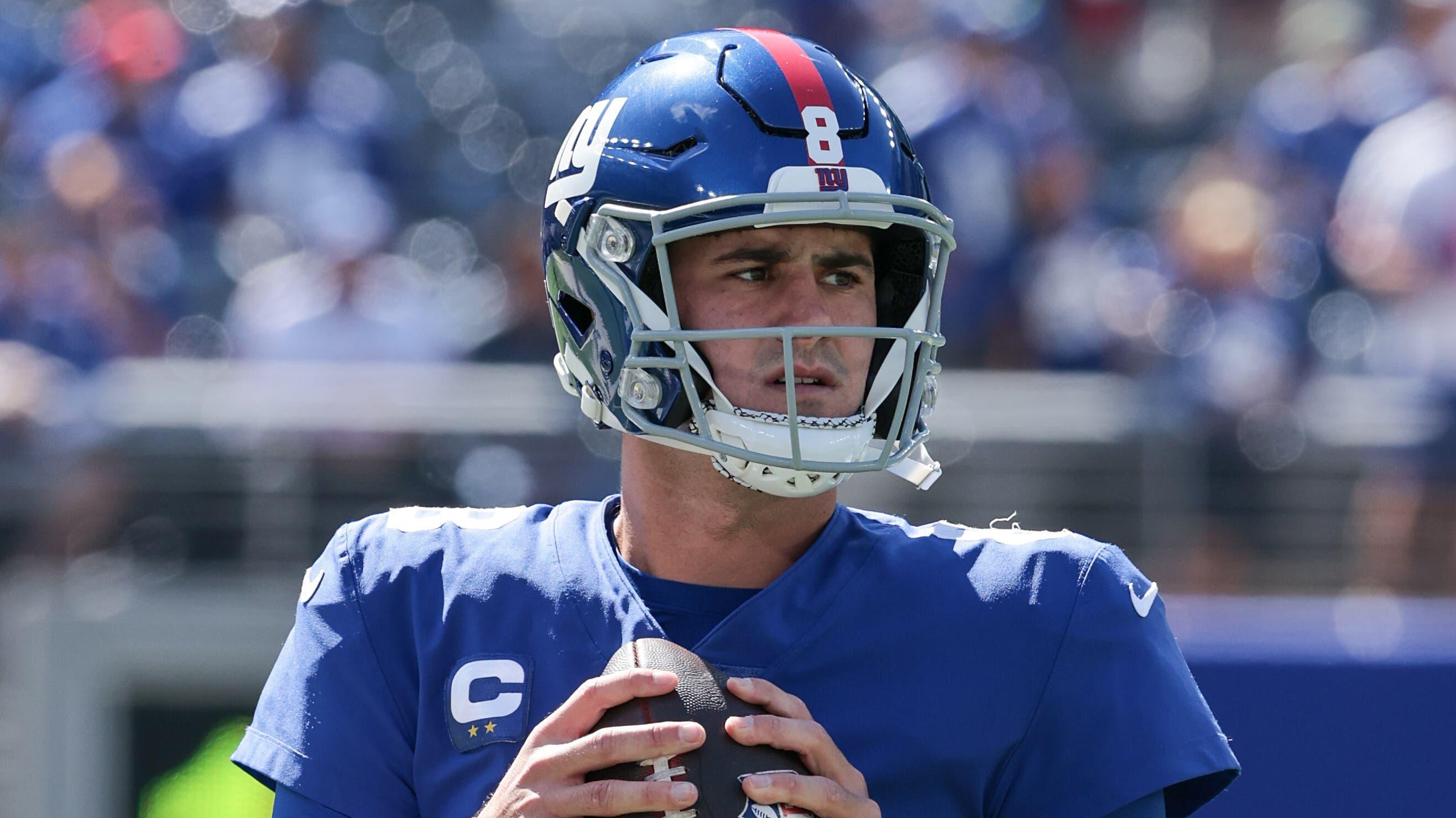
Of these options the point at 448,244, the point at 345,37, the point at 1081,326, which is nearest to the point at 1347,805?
the point at 1081,326

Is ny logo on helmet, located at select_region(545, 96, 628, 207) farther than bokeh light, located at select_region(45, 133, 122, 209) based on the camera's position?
No

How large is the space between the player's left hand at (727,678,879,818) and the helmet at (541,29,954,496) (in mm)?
257

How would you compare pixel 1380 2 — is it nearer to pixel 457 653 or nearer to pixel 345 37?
pixel 345 37

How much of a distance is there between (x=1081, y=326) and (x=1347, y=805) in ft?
7.45

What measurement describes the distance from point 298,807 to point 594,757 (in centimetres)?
48

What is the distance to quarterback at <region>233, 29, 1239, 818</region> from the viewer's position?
187cm

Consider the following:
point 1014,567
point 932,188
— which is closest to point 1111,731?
point 1014,567

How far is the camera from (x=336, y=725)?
6.46 ft

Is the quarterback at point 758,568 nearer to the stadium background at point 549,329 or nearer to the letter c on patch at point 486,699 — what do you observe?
the letter c on patch at point 486,699

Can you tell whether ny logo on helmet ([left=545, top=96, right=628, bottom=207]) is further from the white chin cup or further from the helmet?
the white chin cup

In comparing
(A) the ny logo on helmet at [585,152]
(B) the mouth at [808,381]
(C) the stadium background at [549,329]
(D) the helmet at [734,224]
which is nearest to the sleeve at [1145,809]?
(D) the helmet at [734,224]

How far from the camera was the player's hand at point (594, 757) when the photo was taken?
Answer: 64.2 inches

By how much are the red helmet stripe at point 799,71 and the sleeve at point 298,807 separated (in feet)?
3.25

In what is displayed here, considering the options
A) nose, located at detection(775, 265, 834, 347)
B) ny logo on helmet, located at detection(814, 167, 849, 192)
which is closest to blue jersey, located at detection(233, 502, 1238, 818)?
nose, located at detection(775, 265, 834, 347)
